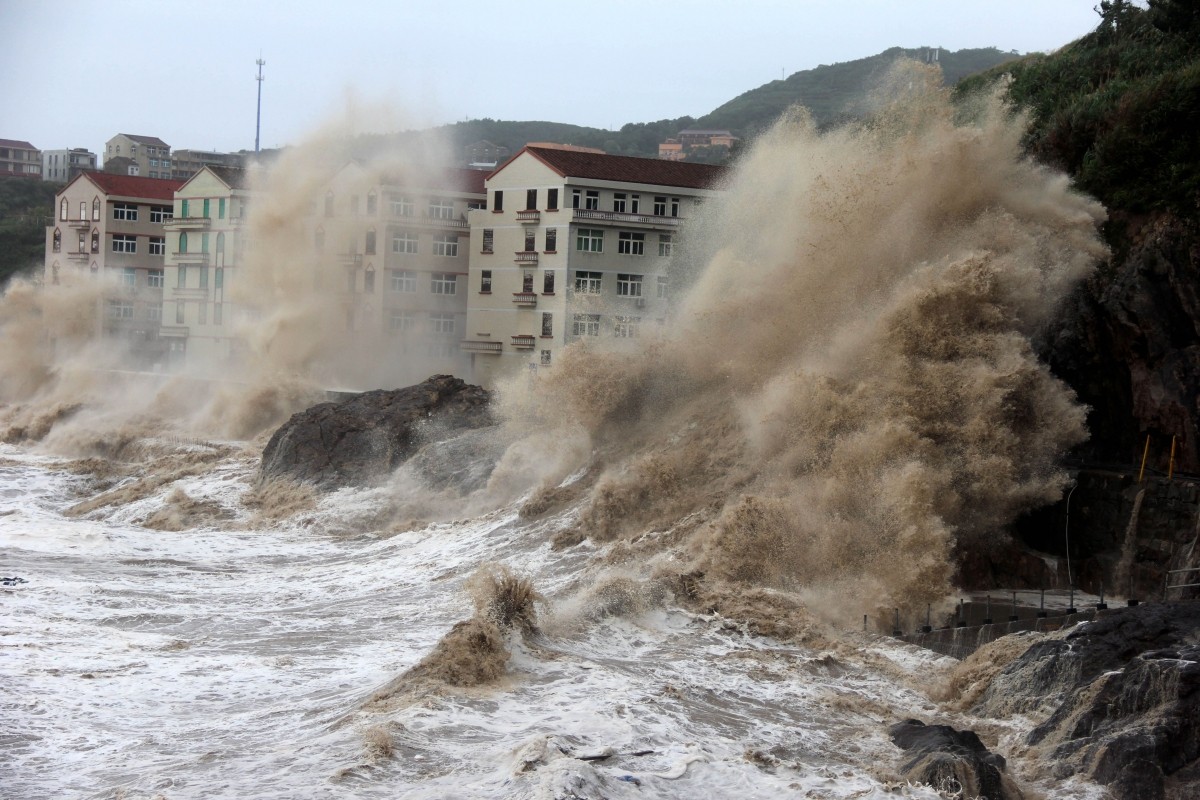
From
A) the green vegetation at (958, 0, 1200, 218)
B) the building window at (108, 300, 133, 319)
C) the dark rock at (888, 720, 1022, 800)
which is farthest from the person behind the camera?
the building window at (108, 300, 133, 319)

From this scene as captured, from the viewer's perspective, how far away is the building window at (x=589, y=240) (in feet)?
134

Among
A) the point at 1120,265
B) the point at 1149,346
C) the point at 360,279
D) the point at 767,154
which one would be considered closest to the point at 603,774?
the point at 1149,346

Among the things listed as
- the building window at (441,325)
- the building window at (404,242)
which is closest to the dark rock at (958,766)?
the building window at (441,325)

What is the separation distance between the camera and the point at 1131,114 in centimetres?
2434

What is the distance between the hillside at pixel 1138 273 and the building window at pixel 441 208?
23810 mm

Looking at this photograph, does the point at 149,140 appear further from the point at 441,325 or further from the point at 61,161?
the point at 441,325

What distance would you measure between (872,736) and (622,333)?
1729cm

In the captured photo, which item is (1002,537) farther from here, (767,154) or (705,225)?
(705,225)

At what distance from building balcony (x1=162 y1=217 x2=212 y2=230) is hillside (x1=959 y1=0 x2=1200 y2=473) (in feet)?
121

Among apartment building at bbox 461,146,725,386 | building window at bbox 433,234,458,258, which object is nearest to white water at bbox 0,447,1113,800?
apartment building at bbox 461,146,725,386

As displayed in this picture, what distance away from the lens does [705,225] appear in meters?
34.9

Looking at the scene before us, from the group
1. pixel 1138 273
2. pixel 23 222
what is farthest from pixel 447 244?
pixel 23 222

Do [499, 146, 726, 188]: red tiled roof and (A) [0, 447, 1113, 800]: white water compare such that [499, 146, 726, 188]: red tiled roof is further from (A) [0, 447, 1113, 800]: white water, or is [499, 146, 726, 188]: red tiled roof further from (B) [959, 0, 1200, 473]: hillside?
(A) [0, 447, 1113, 800]: white water

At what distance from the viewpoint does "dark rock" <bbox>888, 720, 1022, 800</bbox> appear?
36.5 feet
